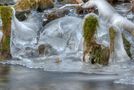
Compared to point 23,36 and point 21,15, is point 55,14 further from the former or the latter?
point 23,36

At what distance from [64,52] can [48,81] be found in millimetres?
5442

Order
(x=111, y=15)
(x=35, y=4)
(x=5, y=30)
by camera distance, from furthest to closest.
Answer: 1. (x=35, y=4)
2. (x=111, y=15)
3. (x=5, y=30)

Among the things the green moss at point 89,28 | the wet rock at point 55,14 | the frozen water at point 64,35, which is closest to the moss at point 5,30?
the frozen water at point 64,35

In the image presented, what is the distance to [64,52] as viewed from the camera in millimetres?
18344

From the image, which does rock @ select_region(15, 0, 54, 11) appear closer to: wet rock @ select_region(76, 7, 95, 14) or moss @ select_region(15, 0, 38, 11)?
moss @ select_region(15, 0, 38, 11)

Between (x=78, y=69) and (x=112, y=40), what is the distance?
1553mm

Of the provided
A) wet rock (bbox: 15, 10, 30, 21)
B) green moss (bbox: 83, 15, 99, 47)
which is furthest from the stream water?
green moss (bbox: 83, 15, 99, 47)

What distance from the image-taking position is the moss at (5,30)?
1653 cm

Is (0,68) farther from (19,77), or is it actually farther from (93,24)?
(93,24)

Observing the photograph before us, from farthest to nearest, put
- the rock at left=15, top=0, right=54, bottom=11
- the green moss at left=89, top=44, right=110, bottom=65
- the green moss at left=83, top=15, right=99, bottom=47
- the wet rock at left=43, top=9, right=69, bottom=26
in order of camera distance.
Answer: the rock at left=15, top=0, right=54, bottom=11 → the wet rock at left=43, top=9, right=69, bottom=26 → the green moss at left=83, top=15, right=99, bottom=47 → the green moss at left=89, top=44, right=110, bottom=65

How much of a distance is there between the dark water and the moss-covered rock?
1.50 metres

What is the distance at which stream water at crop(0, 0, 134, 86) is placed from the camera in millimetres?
14352

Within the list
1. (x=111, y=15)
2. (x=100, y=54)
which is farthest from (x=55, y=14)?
(x=100, y=54)

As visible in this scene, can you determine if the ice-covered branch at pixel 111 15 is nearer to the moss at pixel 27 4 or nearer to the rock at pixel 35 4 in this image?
the rock at pixel 35 4
